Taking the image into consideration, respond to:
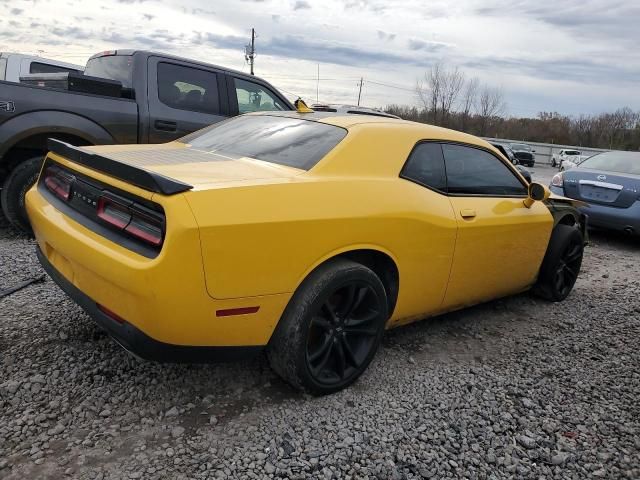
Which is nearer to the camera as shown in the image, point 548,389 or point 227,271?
point 227,271

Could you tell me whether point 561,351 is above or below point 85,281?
below

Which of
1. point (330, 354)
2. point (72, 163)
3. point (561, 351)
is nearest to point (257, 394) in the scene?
point (330, 354)

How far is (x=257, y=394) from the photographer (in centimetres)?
275

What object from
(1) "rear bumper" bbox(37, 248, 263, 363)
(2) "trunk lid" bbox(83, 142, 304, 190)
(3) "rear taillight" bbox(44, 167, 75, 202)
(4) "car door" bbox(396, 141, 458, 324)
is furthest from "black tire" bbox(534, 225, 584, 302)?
(3) "rear taillight" bbox(44, 167, 75, 202)

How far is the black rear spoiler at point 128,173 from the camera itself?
7.13ft

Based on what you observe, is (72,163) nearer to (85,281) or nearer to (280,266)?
(85,281)

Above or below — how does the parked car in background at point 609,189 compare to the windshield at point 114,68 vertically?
below

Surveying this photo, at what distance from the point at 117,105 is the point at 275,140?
2740 millimetres

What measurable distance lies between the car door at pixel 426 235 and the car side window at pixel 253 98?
3464 millimetres

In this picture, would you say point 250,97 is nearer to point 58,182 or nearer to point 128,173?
point 58,182

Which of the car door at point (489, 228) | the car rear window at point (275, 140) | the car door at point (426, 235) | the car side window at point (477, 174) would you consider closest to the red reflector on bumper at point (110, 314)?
the car rear window at point (275, 140)

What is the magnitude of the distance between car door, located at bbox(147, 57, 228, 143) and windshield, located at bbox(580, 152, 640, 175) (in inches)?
222

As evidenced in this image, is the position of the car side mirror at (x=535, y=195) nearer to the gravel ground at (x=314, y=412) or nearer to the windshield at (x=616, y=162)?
the gravel ground at (x=314, y=412)

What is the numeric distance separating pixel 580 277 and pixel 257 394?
424 centimetres
